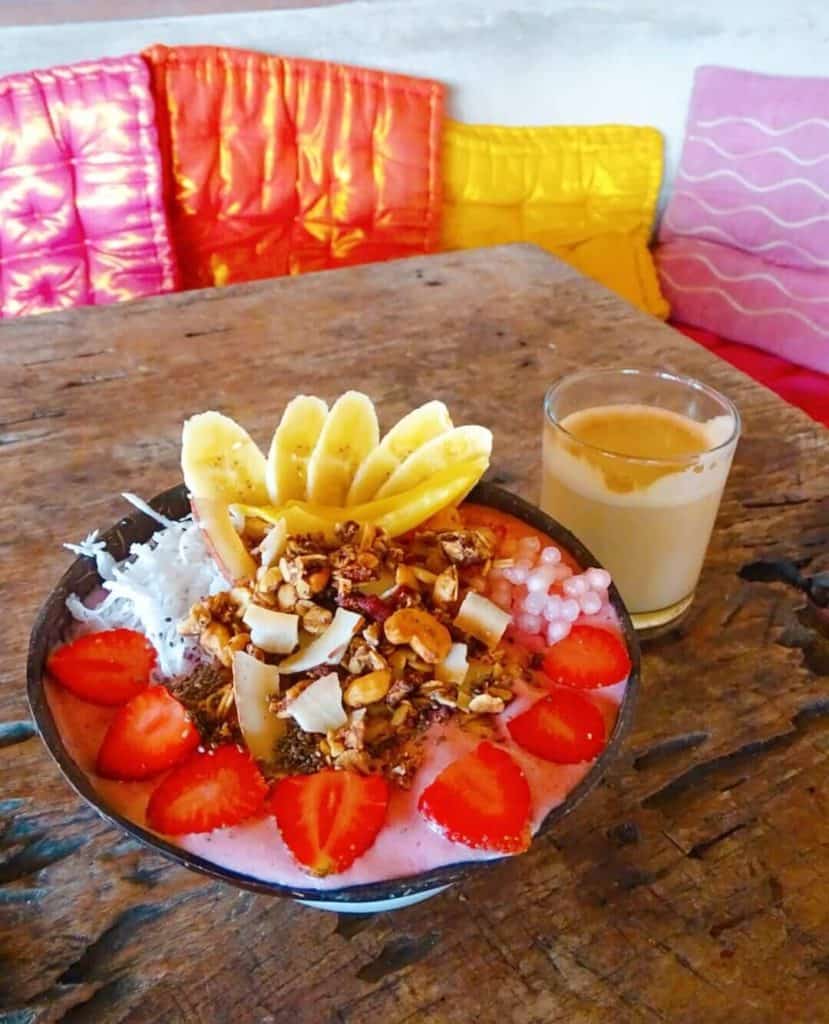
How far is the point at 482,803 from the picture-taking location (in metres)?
0.61

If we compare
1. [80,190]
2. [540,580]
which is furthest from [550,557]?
[80,190]

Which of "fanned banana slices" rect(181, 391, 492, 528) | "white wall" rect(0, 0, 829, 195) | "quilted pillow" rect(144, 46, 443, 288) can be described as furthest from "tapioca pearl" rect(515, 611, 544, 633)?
"white wall" rect(0, 0, 829, 195)

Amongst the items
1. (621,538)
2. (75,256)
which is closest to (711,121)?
(75,256)

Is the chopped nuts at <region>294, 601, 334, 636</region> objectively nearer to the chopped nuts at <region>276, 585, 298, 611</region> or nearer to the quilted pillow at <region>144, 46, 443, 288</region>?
the chopped nuts at <region>276, 585, 298, 611</region>

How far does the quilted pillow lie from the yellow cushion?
10 centimetres

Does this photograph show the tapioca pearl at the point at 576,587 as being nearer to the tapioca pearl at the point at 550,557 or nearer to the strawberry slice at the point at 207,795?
the tapioca pearl at the point at 550,557

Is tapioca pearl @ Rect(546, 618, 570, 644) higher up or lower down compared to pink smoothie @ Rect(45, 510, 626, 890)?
higher up

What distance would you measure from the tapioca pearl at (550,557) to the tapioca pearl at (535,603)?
1.3 inches

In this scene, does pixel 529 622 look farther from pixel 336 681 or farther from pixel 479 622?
pixel 336 681

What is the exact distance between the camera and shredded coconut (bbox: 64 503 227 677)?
72cm

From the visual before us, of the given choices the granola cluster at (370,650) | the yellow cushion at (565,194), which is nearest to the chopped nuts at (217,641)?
the granola cluster at (370,650)

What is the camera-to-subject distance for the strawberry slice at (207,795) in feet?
1.97

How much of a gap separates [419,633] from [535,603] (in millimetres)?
108

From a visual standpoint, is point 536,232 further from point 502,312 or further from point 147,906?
point 147,906
